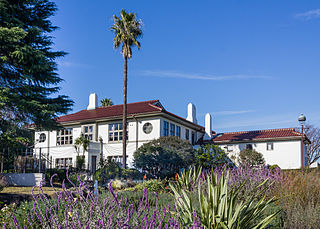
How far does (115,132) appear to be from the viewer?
31328 mm

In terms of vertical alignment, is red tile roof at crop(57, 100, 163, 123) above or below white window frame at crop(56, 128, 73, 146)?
above

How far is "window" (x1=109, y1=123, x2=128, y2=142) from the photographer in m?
31.1

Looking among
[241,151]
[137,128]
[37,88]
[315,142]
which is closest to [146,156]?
[137,128]

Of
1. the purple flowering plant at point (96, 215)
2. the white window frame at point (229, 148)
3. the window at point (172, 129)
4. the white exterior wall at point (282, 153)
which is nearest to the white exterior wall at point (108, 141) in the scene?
the window at point (172, 129)

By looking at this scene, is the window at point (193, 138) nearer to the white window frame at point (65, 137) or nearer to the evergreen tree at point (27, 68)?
the white window frame at point (65, 137)

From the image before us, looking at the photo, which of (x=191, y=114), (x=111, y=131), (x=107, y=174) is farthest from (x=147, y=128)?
(x=107, y=174)

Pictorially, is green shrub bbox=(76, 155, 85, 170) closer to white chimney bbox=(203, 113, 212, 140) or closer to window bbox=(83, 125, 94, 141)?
window bbox=(83, 125, 94, 141)

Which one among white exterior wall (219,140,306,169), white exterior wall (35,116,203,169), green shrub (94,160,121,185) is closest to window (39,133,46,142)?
white exterior wall (35,116,203,169)

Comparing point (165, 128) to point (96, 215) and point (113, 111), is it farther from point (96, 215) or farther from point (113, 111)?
point (96, 215)

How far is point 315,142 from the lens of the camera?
45.8 meters

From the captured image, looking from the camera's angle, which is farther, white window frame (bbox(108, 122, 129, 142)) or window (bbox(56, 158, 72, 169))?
window (bbox(56, 158, 72, 169))

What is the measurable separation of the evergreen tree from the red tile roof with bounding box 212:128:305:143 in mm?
18461

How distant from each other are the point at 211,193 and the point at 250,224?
2.74ft

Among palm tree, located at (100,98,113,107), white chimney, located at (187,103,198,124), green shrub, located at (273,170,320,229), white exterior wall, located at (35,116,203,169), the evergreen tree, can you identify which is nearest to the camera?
green shrub, located at (273,170,320,229)
